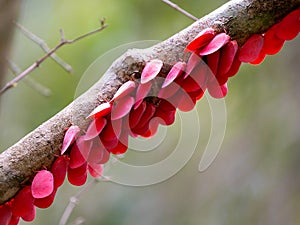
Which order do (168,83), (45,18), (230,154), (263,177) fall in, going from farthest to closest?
1. (45,18)
2. (230,154)
3. (263,177)
4. (168,83)

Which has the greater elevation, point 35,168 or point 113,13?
point 113,13

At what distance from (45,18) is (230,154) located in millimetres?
1051

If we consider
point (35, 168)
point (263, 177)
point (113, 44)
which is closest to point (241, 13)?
point (35, 168)

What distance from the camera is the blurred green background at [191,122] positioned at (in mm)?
1757

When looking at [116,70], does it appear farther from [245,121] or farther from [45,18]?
[45,18]

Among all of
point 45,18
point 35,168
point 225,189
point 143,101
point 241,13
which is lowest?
point 35,168

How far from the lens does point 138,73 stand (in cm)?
86

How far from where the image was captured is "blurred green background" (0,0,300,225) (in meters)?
1.76

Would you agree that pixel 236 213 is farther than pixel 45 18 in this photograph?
No

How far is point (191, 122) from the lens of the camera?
1.68 metres

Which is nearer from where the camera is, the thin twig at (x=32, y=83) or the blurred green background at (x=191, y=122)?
the thin twig at (x=32, y=83)

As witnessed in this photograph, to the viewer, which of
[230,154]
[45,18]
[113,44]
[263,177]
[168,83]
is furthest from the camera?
[45,18]

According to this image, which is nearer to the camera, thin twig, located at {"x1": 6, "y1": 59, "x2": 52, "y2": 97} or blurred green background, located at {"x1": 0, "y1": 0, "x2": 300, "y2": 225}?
thin twig, located at {"x1": 6, "y1": 59, "x2": 52, "y2": 97}

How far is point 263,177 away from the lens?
5.80ft
